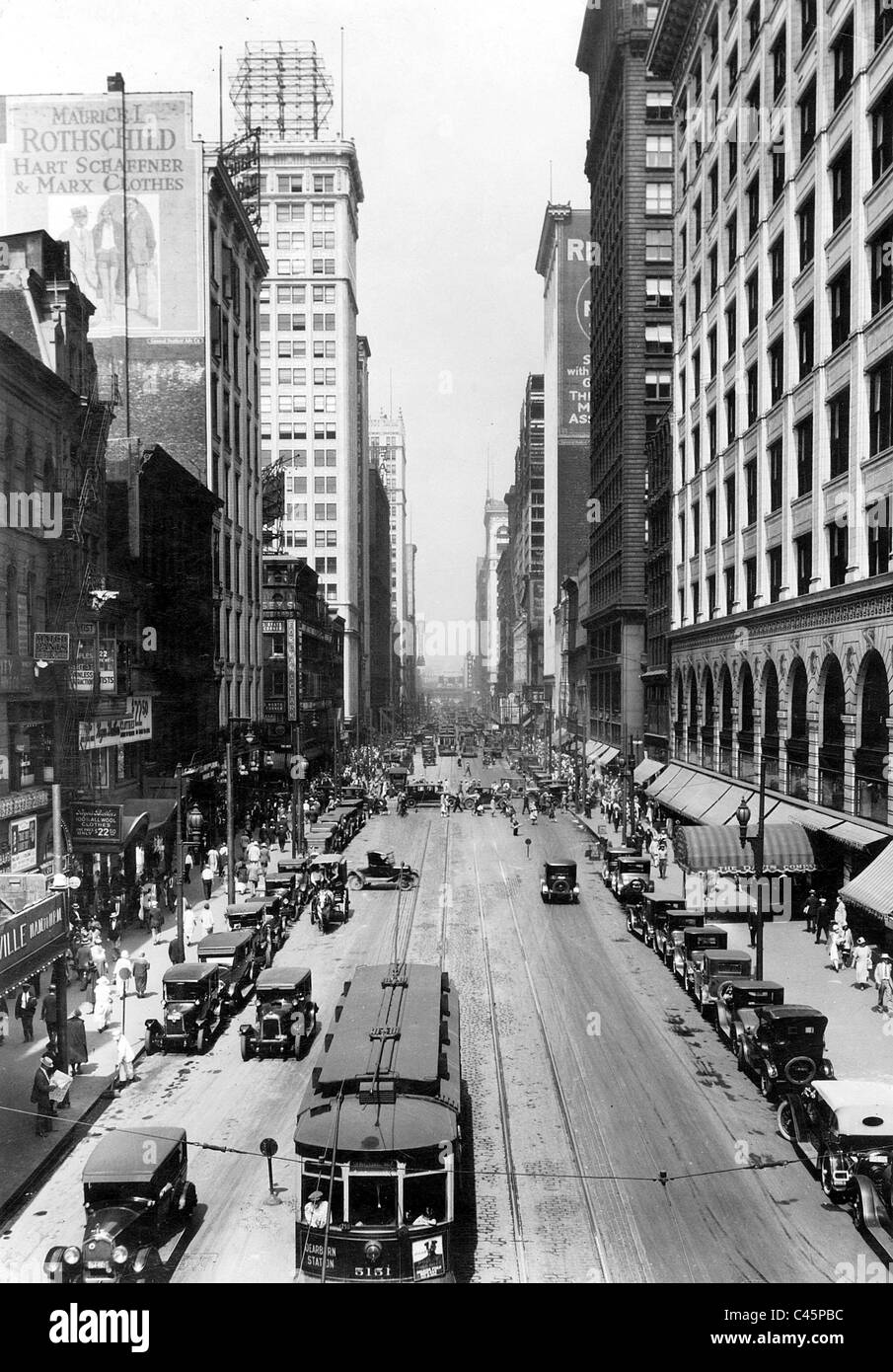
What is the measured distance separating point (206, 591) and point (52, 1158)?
39.9 meters

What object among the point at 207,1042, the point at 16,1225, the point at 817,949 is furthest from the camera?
the point at 817,949

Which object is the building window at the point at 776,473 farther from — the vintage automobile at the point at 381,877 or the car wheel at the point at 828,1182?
the car wheel at the point at 828,1182

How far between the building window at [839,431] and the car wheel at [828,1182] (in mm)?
24113

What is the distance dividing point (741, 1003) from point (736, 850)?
15049mm

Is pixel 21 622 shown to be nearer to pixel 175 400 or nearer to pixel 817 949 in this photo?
pixel 817 949

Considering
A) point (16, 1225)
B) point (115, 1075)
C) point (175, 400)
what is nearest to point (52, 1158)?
point (16, 1225)

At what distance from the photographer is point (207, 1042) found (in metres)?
21.6

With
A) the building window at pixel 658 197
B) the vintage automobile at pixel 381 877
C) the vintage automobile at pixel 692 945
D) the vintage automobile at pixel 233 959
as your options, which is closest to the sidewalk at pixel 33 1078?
the vintage automobile at pixel 233 959

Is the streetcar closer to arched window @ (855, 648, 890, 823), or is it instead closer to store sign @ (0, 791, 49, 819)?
store sign @ (0, 791, 49, 819)

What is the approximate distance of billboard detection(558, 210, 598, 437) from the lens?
480 ft

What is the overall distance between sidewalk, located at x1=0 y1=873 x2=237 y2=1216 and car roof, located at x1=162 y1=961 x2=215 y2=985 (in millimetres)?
1191

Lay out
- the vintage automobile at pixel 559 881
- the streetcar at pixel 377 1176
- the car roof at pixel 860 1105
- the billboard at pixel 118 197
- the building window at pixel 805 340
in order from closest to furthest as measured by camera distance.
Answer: the streetcar at pixel 377 1176 → the car roof at pixel 860 1105 → the building window at pixel 805 340 → the vintage automobile at pixel 559 881 → the billboard at pixel 118 197

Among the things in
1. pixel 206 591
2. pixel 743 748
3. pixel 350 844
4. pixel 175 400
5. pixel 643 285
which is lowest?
pixel 350 844

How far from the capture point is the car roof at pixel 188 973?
71.5 feet
